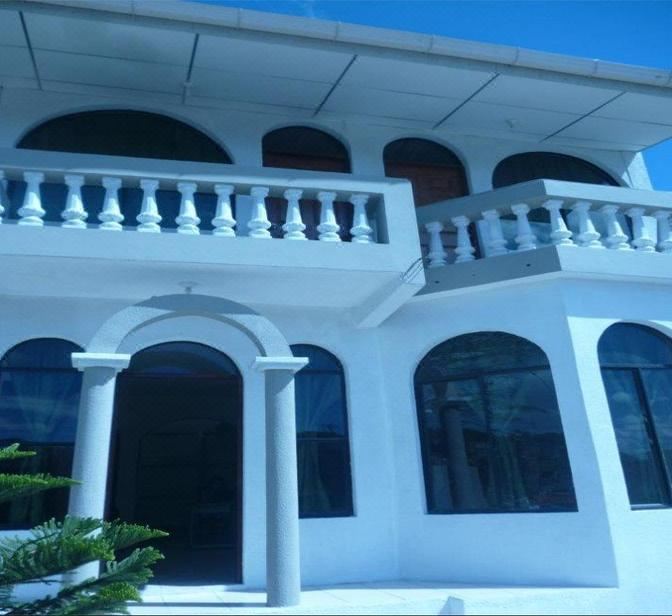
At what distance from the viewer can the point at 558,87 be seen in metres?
8.21

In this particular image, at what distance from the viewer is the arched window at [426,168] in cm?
870

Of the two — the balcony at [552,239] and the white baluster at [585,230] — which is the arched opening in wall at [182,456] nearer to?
the balcony at [552,239]

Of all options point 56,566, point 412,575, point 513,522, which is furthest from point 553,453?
point 56,566

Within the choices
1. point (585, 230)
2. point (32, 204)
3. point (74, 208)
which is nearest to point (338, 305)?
point (585, 230)

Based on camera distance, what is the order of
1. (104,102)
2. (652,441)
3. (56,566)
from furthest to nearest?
(104,102)
(652,441)
(56,566)

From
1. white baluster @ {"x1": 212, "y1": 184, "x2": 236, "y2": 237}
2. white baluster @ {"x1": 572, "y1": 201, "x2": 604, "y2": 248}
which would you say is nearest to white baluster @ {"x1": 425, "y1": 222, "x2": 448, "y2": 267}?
white baluster @ {"x1": 572, "y1": 201, "x2": 604, "y2": 248}

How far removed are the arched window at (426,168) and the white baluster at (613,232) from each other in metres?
2.13

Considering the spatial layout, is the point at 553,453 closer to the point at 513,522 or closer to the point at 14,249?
the point at 513,522

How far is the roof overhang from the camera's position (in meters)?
6.72

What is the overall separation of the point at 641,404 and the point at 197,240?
5223mm

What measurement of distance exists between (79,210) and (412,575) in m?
5.28

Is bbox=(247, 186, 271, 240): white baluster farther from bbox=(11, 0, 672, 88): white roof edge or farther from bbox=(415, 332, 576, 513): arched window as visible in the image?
bbox=(415, 332, 576, 513): arched window

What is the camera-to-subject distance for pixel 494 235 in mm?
7051

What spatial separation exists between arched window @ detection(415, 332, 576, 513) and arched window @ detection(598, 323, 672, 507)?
2.29 ft
